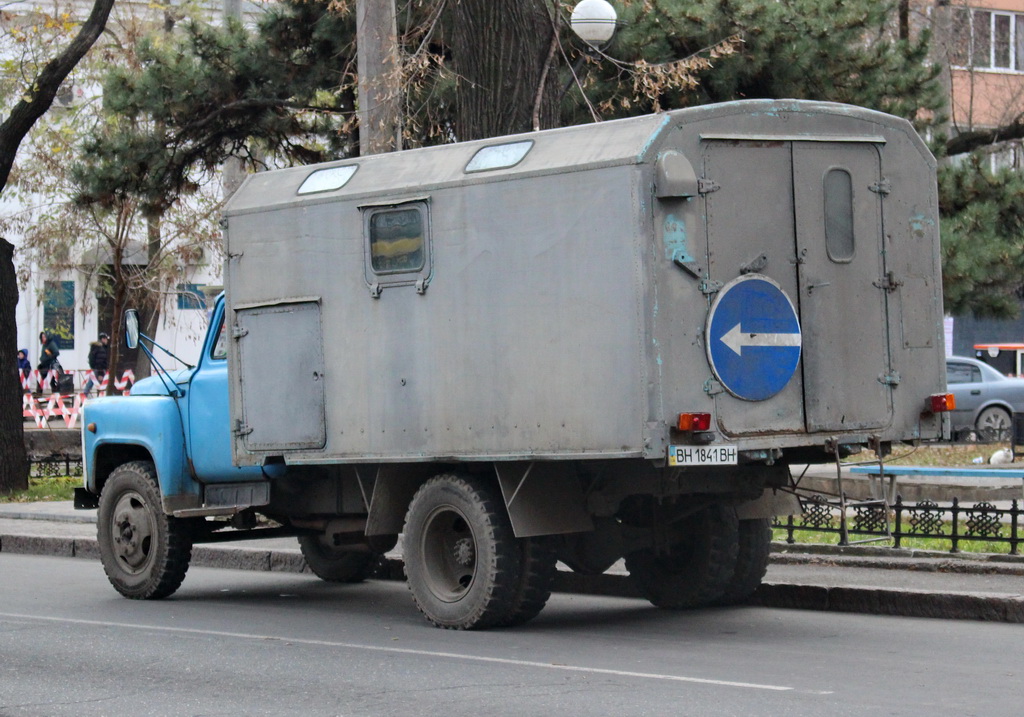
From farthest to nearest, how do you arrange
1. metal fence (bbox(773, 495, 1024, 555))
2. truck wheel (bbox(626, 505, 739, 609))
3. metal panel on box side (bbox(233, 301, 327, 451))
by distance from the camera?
metal fence (bbox(773, 495, 1024, 555))
metal panel on box side (bbox(233, 301, 327, 451))
truck wheel (bbox(626, 505, 739, 609))

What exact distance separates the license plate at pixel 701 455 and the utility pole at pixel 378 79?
209 inches

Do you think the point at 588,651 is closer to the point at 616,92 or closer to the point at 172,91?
the point at 616,92

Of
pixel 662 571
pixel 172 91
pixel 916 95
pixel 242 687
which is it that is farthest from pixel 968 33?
pixel 242 687

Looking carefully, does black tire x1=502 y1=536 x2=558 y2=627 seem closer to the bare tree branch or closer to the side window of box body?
the side window of box body

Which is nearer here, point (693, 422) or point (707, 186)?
point (693, 422)

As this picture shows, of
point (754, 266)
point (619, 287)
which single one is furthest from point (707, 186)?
point (619, 287)

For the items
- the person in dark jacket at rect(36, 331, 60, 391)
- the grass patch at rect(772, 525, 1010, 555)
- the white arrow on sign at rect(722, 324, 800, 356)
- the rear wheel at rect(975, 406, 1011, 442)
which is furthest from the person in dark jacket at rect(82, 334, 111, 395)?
the white arrow on sign at rect(722, 324, 800, 356)

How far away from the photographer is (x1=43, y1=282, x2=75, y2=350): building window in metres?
37.6

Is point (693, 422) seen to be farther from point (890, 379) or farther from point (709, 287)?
point (890, 379)

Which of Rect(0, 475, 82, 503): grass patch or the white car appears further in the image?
the white car

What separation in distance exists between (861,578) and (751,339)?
307 cm

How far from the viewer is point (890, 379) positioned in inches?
398

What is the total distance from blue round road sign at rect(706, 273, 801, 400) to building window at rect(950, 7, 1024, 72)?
79.5 ft

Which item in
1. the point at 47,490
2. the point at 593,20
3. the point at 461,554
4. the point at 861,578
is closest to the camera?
the point at 461,554
